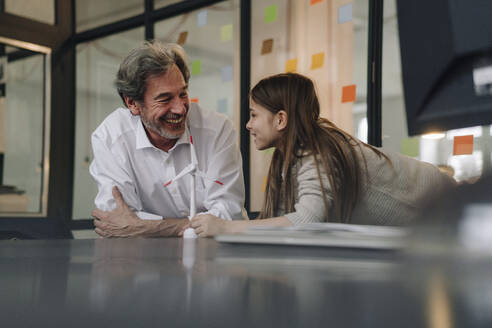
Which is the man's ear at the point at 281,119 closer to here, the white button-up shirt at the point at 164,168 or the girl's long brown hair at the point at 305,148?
the girl's long brown hair at the point at 305,148

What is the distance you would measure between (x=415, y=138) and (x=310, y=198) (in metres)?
1.69

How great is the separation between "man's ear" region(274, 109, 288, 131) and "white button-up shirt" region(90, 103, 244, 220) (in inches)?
9.7

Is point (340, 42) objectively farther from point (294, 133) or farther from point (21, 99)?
point (21, 99)

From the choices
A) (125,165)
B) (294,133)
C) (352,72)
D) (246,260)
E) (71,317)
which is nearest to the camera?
(71,317)

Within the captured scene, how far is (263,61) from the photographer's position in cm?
386

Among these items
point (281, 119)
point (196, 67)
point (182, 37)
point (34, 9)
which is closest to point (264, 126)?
point (281, 119)

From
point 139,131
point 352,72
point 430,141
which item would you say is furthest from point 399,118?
point 139,131

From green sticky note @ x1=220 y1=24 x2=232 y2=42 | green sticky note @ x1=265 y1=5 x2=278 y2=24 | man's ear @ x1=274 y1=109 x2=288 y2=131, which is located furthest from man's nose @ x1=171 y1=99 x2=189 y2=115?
green sticky note @ x1=220 y1=24 x2=232 y2=42

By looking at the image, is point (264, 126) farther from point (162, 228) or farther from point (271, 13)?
point (271, 13)

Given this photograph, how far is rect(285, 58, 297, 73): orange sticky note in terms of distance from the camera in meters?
3.65

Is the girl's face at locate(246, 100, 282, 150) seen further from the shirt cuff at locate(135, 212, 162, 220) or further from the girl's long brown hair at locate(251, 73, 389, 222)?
the shirt cuff at locate(135, 212, 162, 220)

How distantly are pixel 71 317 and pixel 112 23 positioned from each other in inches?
204

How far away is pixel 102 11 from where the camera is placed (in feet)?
16.8

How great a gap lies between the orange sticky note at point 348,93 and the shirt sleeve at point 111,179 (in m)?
1.77
